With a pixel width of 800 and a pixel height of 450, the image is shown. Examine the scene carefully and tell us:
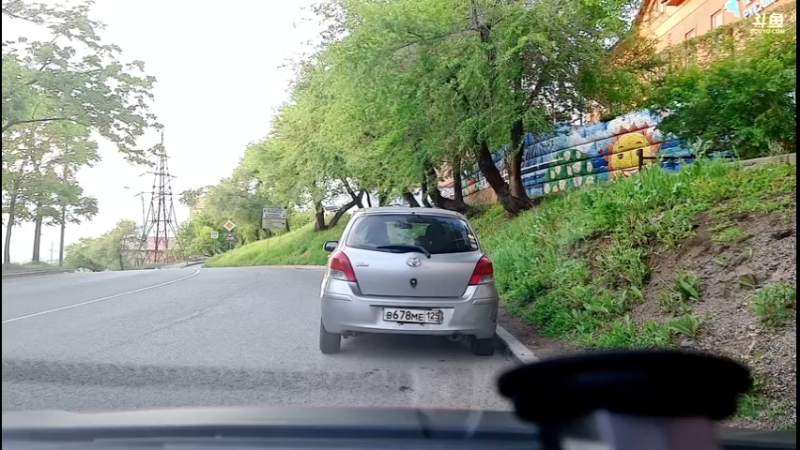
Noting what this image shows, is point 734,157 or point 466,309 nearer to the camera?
point 466,309

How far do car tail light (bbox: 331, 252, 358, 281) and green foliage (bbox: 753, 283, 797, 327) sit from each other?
11.8 feet

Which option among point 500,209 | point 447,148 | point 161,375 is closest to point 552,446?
point 161,375

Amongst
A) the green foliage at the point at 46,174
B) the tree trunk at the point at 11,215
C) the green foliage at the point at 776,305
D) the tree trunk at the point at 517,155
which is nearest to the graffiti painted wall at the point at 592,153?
the tree trunk at the point at 517,155

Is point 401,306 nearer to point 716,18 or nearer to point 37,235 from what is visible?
point 37,235

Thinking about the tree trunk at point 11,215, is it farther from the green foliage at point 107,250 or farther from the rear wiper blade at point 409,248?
the rear wiper blade at point 409,248

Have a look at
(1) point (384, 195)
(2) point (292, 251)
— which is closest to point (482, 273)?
(1) point (384, 195)

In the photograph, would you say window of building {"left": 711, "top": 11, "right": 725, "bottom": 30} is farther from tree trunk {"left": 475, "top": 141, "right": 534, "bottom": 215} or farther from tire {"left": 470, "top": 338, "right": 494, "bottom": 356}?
tire {"left": 470, "top": 338, "right": 494, "bottom": 356}

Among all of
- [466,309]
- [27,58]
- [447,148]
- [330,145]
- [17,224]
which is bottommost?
[466,309]

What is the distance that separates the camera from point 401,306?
623cm

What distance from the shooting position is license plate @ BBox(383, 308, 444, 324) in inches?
245

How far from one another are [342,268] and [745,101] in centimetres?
770

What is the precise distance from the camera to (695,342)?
5781 mm

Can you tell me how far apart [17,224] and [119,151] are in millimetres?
1333

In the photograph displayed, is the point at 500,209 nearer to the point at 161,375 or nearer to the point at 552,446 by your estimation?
the point at 161,375
